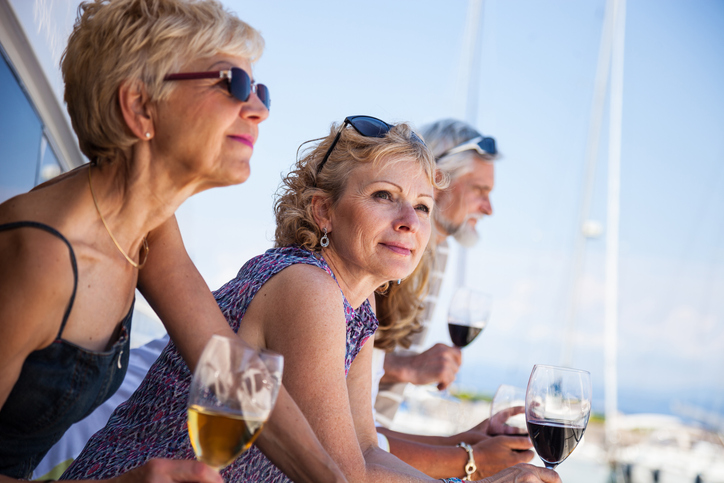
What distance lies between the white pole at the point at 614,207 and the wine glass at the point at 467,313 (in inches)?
548

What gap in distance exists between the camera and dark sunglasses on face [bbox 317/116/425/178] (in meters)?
2.31

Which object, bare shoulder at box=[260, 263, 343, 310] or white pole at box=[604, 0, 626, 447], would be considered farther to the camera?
white pole at box=[604, 0, 626, 447]

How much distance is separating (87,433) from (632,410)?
5402cm

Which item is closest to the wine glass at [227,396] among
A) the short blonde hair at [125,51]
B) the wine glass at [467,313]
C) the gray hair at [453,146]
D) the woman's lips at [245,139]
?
the woman's lips at [245,139]

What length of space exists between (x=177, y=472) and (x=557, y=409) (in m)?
1.14

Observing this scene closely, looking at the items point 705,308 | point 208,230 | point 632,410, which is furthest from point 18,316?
point 632,410

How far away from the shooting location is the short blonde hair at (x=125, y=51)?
1.34 metres

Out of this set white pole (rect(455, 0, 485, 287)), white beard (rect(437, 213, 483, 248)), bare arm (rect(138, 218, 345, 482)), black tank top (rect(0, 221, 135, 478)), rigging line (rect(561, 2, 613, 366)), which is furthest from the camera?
rigging line (rect(561, 2, 613, 366))

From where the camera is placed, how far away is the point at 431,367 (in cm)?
322

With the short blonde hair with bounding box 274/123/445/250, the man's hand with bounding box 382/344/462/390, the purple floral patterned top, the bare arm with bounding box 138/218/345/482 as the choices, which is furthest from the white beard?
the bare arm with bounding box 138/218/345/482

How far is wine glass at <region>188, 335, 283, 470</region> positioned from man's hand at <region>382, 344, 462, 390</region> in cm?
226

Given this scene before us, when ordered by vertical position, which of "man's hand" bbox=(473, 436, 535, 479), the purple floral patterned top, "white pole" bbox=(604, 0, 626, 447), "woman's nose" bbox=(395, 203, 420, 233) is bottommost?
"white pole" bbox=(604, 0, 626, 447)

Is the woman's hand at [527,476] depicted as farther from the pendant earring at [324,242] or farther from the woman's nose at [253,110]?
the woman's nose at [253,110]

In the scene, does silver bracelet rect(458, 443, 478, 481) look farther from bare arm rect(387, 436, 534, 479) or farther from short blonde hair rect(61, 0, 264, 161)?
short blonde hair rect(61, 0, 264, 161)
